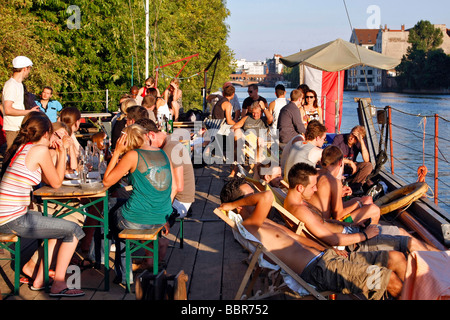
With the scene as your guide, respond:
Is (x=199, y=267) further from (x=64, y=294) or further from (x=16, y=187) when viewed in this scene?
(x=16, y=187)

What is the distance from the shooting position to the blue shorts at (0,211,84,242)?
3.88 meters

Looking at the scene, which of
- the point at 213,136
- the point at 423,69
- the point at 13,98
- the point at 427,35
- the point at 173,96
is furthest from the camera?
the point at 427,35

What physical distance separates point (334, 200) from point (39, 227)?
2657 mm

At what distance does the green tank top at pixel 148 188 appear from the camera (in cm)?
409

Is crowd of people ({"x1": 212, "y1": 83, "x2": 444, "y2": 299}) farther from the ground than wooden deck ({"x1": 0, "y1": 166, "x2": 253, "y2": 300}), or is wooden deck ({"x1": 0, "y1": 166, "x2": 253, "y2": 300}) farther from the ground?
crowd of people ({"x1": 212, "y1": 83, "x2": 444, "y2": 299})

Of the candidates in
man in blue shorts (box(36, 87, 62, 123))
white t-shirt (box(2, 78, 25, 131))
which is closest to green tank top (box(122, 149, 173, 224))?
white t-shirt (box(2, 78, 25, 131))

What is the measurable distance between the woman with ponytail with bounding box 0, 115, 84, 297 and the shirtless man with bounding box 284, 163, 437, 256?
1.76m

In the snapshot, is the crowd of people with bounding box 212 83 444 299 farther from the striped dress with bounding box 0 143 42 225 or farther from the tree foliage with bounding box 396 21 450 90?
the tree foliage with bounding box 396 21 450 90

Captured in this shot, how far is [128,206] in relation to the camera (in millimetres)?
4160

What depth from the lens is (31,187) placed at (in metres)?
3.96

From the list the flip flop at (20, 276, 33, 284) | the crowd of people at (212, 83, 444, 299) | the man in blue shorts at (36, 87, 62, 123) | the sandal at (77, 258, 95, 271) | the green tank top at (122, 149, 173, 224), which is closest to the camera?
the crowd of people at (212, 83, 444, 299)

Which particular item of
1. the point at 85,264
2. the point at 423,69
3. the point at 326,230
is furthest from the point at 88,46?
the point at 423,69
